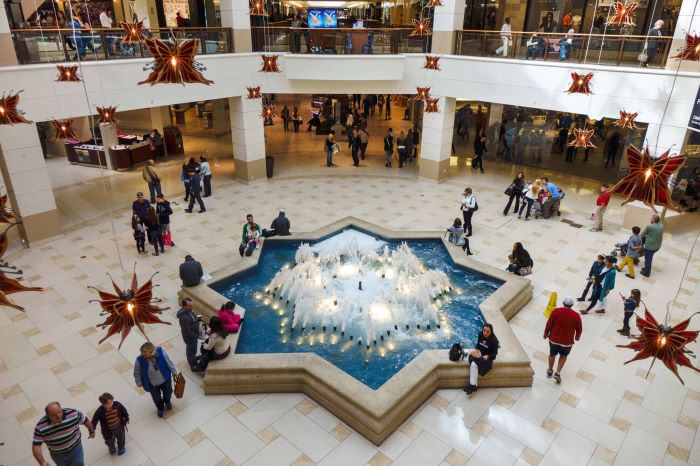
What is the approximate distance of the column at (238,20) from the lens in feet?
Answer: 50.0

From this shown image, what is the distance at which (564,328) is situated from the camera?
7375 millimetres

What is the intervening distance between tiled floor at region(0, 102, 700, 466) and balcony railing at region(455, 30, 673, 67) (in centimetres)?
480

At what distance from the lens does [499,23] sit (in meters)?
20.2

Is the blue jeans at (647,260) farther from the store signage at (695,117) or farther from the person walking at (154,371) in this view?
the person walking at (154,371)

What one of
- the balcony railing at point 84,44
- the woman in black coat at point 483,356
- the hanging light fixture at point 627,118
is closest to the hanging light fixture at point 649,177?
the woman in black coat at point 483,356

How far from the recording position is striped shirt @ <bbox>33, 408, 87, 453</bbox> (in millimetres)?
5426

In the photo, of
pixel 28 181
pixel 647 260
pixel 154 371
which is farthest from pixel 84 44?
pixel 647 260

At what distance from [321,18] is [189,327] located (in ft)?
41.1

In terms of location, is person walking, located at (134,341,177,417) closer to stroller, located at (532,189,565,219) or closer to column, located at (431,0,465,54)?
stroller, located at (532,189,565,219)

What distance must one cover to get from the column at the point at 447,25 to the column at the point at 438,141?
1697 mm

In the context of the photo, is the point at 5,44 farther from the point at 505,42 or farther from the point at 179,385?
the point at 505,42

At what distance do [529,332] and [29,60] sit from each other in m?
13.1

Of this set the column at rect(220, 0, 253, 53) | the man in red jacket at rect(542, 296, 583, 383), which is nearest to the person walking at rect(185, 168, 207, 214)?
the column at rect(220, 0, 253, 53)

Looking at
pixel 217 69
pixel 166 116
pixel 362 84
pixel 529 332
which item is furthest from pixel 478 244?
pixel 166 116
